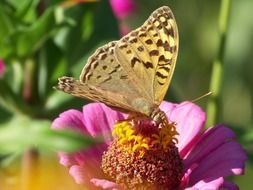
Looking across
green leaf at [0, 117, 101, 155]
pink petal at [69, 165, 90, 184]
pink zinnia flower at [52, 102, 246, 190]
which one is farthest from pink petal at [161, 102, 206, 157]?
green leaf at [0, 117, 101, 155]

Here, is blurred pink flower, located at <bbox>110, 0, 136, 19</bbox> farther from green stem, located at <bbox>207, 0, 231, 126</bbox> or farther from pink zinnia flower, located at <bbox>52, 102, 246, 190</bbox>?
pink zinnia flower, located at <bbox>52, 102, 246, 190</bbox>

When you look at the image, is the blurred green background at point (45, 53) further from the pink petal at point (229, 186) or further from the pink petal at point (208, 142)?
the pink petal at point (229, 186)

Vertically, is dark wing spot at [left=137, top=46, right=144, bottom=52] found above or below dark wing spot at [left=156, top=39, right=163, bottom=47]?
below

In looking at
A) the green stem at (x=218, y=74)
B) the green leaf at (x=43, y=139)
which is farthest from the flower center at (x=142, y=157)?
the green leaf at (x=43, y=139)

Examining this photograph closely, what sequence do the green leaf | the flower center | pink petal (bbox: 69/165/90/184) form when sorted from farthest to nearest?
the flower center
pink petal (bbox: 69/165/90/184)
the green leaf

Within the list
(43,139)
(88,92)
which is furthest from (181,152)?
(43,139)

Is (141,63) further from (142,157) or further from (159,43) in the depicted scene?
(142,157)

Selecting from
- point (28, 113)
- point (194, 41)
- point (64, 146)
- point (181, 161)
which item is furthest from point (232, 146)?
point (194, 41)
